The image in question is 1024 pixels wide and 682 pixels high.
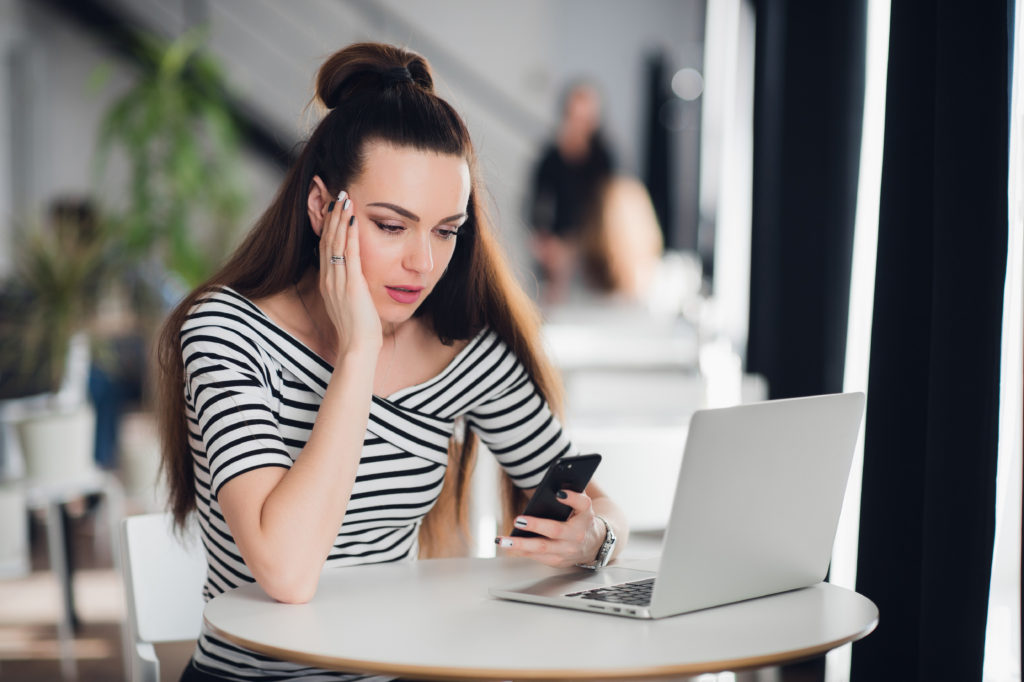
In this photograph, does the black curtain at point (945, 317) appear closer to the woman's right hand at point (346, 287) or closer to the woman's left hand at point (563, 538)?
the woman's left hand at point (563, 538)

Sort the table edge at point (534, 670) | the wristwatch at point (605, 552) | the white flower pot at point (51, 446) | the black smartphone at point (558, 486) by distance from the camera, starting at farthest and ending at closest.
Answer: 1. the white flower pot at point (51, 446)
2. the wristwatch at point (605, 552)
3. the black smartphone at point (558, 486)
4. the table edge at point (534, 670)

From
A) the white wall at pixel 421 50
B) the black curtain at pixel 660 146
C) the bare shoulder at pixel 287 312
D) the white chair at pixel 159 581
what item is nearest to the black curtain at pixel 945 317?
the bare shoulder at pixel 287 312

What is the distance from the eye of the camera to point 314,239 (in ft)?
5.38

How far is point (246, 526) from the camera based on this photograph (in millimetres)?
1291

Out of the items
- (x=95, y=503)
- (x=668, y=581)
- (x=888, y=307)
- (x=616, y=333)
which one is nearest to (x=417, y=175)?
(x=668, y=581)

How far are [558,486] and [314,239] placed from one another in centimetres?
55

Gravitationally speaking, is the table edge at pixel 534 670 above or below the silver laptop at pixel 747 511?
below

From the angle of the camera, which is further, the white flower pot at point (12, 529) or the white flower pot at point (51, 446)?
the white flower pot at point (51, 446)

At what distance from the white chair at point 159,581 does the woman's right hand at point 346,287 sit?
1.63 feet

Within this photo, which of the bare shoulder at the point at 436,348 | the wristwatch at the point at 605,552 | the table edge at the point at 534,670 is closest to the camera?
the table edge at the point at 534,670

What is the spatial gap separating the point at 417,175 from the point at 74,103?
7515 mm

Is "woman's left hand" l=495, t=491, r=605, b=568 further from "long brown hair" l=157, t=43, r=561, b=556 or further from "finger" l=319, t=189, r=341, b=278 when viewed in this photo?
"finger" l=319, t=189, r=341, b=278

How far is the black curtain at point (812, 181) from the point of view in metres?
2.77

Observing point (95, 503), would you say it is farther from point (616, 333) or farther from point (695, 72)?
point (695, 72)
